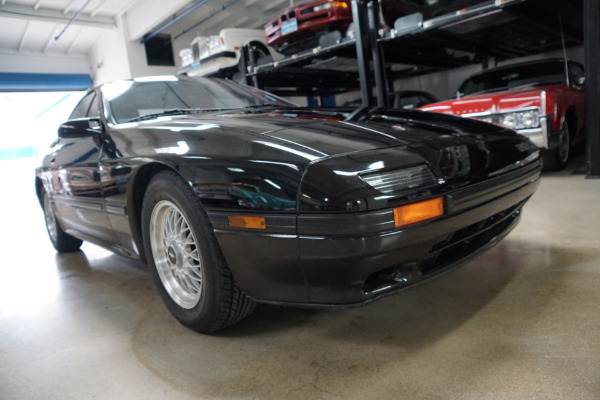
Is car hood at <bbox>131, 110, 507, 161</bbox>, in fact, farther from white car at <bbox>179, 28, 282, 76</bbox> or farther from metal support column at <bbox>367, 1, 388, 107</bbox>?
white car at <bbox>179, 28, 282, 76</bbox>

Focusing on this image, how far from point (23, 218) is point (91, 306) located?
177 inches

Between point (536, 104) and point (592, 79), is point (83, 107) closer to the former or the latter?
point (536, 104)

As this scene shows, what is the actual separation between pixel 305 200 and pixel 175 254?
0.80m

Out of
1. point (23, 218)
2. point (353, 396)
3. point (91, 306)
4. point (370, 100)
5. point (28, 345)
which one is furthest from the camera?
point (23, 218)

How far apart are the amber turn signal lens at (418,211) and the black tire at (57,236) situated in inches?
115

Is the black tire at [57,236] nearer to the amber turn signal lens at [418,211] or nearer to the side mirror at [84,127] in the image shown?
the side mirror at [84,127]

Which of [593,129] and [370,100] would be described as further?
[370,100]

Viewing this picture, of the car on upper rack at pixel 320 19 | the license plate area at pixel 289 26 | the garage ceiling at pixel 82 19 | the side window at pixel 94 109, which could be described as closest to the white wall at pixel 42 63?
the garage ceiling at pixel 82 19

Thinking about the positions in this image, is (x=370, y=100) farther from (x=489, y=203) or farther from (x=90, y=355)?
(x=90, y=355)

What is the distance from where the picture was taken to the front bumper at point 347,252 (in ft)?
3.76

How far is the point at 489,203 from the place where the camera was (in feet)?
4.64

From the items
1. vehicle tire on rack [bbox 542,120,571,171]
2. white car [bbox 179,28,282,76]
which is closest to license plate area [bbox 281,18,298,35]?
white car [bbox 179,28,282,76]

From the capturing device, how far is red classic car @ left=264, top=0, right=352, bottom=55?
503 cm

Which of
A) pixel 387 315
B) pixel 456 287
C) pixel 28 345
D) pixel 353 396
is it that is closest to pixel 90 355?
pixel 28 345
